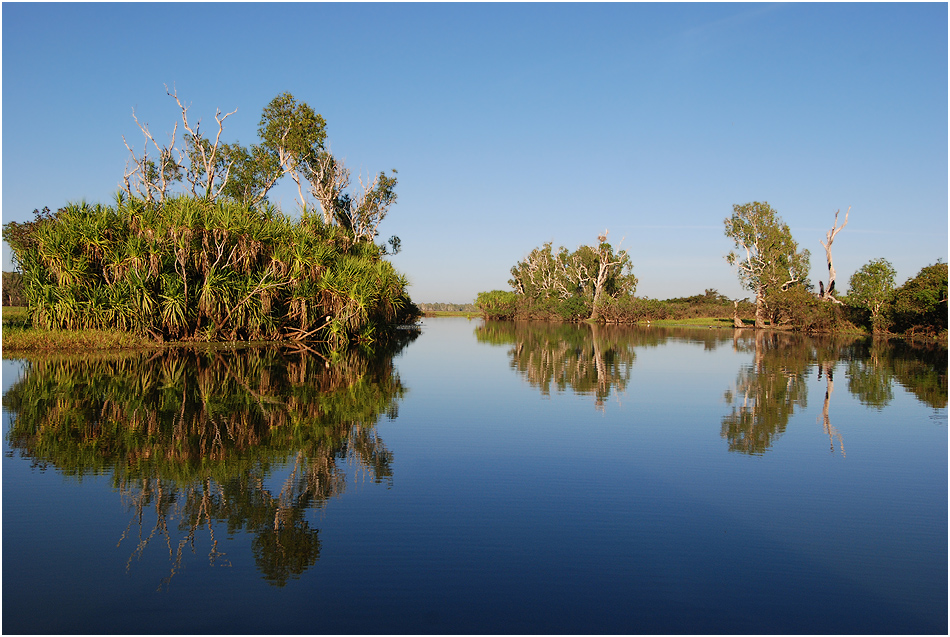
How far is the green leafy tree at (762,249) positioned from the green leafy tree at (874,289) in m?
8.71

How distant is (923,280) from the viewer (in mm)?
36188

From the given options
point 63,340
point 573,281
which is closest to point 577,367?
point 63,340

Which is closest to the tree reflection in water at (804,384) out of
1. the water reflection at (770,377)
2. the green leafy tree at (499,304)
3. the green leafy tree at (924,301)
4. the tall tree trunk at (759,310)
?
the water reflection at (770,377)

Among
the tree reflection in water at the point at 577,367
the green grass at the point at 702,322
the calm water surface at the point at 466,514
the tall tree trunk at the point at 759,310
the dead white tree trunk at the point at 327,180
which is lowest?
the calm water surface at the point at 466,514

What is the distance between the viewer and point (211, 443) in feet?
26.5

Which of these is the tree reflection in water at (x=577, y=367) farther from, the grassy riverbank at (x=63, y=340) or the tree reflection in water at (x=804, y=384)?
the grassy riverbank at (x=63, y=340)

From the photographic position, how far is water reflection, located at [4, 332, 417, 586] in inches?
205

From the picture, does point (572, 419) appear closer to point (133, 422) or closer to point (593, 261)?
point (133, 422)

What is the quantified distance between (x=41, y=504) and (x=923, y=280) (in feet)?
139

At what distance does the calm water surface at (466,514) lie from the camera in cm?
404

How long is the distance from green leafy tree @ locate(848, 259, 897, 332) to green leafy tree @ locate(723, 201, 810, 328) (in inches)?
343

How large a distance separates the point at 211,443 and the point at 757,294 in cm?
5197

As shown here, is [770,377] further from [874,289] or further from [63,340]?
[874,289]

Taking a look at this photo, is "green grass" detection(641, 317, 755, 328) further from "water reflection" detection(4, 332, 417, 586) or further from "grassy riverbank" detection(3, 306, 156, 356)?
"grassy riverbank" detection(3, 306, 156, 356)
